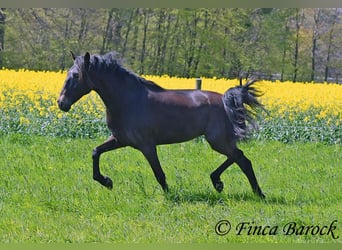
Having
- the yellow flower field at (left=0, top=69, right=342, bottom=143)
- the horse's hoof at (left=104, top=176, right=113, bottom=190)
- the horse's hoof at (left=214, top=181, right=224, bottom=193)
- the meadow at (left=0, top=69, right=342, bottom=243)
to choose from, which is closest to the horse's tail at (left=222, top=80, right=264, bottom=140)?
the meadow at (left=0, top=69, right=342, bottom=243)

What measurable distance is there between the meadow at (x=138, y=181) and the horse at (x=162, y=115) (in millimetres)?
280

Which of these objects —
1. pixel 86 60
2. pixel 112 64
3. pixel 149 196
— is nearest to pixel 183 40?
pixel 112 64

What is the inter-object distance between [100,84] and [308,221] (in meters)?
2.12

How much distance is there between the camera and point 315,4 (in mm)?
4488

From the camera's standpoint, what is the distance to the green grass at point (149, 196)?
4.96 meters

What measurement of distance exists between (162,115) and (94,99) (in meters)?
1.85

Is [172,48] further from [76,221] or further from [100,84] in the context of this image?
[76,221]

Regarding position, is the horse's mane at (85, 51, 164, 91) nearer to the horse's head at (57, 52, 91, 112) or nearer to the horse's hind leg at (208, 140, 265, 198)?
the horse's head at (57, 52, 91, 112)

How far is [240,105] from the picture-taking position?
5535 mm

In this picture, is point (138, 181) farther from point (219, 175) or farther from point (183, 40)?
point (183, 40)

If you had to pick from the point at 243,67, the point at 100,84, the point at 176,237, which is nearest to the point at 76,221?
the point at 176,237

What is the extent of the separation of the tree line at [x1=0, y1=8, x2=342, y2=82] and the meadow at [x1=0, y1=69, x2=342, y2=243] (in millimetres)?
251

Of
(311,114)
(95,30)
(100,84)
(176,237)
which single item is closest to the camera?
(176,237)

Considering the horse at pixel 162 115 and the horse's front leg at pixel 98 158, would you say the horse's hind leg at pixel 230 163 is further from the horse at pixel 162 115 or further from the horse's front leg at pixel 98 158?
the horse's front leg at pixel 98 158
